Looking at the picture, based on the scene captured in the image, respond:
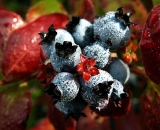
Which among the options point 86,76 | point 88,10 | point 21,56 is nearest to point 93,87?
point 86,76

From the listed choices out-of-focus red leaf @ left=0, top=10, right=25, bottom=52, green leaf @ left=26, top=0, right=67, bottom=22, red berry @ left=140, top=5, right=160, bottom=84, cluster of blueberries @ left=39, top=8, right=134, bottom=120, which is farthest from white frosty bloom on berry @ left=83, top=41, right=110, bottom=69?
green leaf @ left=26, top=0, right=67, bottom=22

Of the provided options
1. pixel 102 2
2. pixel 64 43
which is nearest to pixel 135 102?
pixel 102 2

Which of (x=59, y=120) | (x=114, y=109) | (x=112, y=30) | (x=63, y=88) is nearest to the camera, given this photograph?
(x=63, y=88)

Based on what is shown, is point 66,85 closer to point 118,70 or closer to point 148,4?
point 118,70

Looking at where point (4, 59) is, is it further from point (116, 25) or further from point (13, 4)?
point (13, 4)

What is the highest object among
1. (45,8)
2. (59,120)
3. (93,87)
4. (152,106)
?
(93,87)
